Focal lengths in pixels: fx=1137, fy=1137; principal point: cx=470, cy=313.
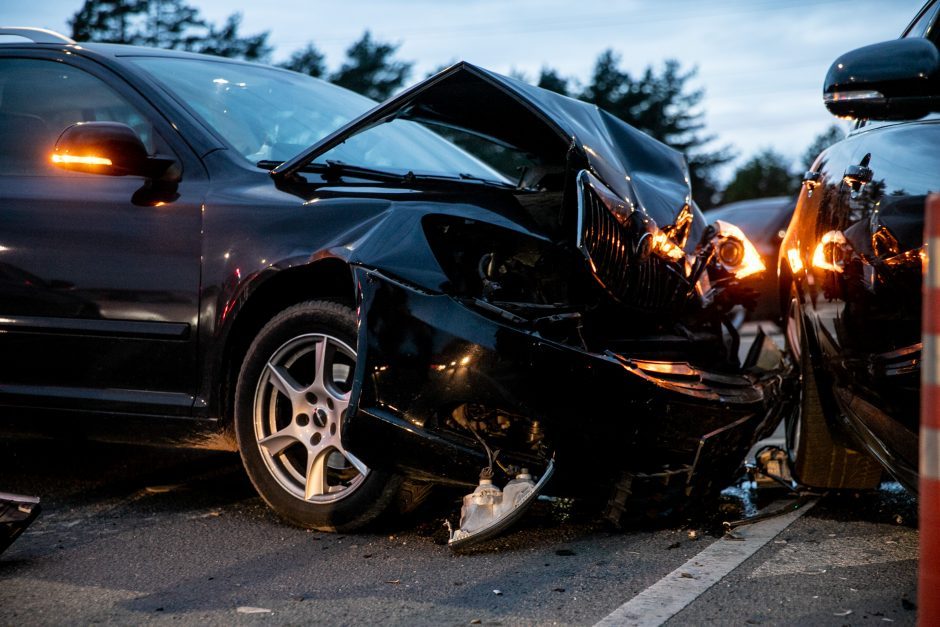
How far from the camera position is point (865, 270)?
325 cm

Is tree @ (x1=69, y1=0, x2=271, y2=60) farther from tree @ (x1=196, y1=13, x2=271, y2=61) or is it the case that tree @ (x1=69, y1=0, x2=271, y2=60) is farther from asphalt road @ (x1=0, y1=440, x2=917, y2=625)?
asphalt road @ (x1=0, y1=440, x2=917, y2=625)

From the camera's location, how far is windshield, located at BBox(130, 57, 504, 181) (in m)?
4.49

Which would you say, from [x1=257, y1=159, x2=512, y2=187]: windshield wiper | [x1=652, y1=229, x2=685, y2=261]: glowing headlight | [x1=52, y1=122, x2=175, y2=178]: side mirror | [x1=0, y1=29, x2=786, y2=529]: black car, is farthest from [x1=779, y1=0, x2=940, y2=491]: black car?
[x1=52, y1=122, x2=175, y2=178]: side mirror

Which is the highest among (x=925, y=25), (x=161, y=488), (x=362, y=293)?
(x=925, y=25)

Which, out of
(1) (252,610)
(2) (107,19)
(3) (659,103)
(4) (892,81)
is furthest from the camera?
(3) (659,103)

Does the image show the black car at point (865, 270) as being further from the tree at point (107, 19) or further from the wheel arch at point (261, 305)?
the tree at point (107, 19)

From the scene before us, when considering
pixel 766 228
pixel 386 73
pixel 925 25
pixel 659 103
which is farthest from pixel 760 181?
pixel 925 25

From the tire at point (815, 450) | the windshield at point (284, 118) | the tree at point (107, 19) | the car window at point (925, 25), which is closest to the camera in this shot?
the tire at point (815, 450)

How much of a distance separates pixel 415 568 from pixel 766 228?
9951mm

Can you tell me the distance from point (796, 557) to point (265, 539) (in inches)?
67.6

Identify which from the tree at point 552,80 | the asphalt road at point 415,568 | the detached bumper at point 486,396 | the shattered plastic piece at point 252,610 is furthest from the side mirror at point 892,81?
the tree at point 552,80

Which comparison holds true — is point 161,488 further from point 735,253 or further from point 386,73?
point 386,73

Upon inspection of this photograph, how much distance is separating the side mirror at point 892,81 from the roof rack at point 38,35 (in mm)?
3135

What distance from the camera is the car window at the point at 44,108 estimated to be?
4.54 m
